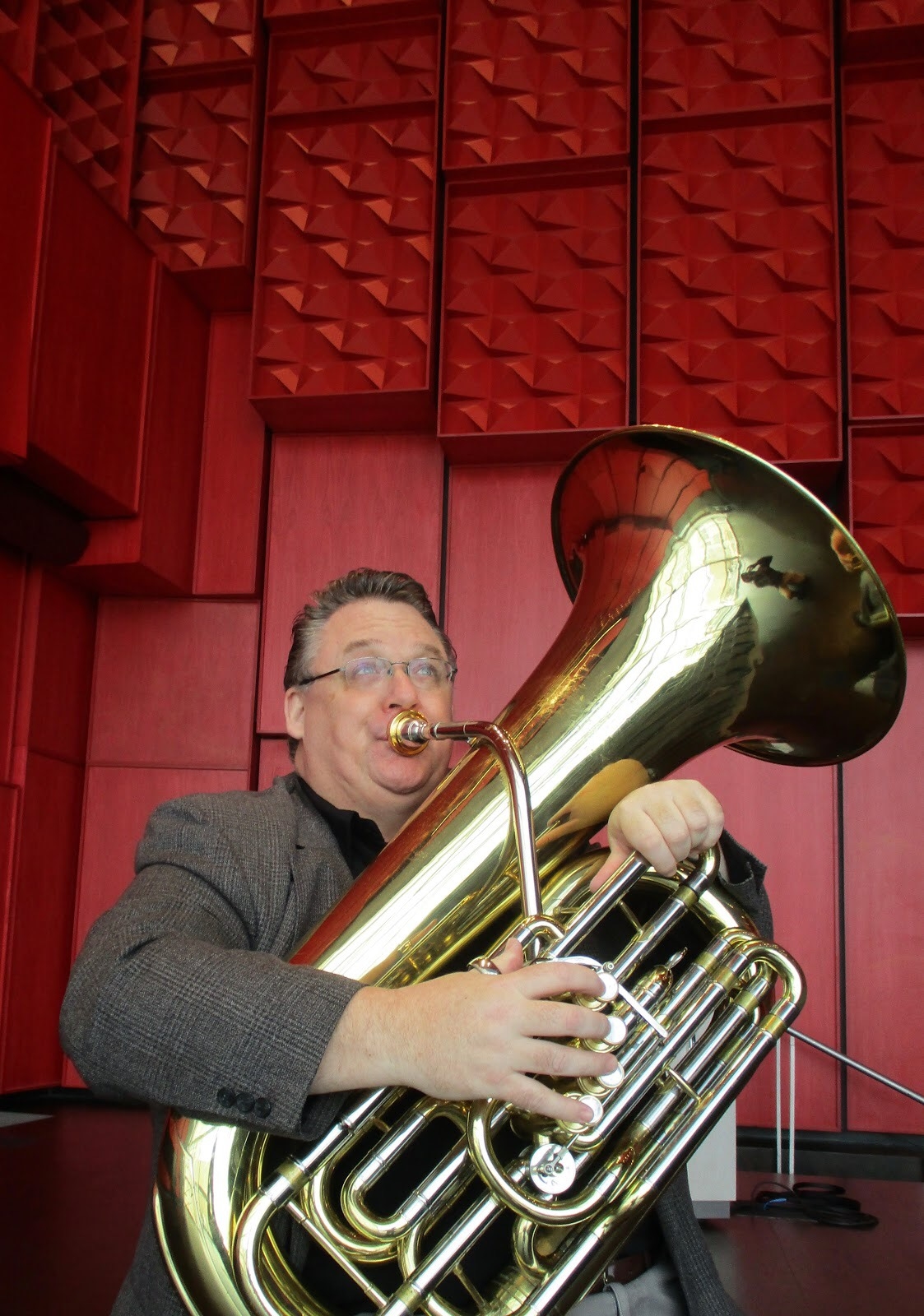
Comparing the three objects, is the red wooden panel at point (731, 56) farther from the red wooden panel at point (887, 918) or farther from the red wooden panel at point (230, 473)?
the red wooden panel at point (887, 918)

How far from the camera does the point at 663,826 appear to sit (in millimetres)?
958

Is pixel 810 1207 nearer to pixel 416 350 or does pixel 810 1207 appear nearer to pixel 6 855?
pixel 6 855

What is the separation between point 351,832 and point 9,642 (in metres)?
2.63

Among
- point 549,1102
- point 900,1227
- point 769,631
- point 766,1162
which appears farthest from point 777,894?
point 549,1102

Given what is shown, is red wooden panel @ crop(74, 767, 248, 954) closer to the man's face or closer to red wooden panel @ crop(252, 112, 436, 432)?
red wooden panel @ crop(252, 112, 436, 432)

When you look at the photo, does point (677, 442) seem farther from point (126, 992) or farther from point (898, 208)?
point (898, 208)

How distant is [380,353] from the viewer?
354 centimetres

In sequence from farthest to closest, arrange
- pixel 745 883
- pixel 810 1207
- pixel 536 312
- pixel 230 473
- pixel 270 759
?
pixel 230 473
pixel 270 759
pixel 536 312
pixel 810 1207
pixel 745 883

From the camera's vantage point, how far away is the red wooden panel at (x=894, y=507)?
3.24 m

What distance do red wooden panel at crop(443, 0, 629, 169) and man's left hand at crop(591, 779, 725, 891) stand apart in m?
3.00

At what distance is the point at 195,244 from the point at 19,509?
1.15m

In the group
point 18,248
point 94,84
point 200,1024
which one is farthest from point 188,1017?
point 94,84

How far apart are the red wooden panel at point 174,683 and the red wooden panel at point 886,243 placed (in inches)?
84.6

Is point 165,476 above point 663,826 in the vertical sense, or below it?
above
